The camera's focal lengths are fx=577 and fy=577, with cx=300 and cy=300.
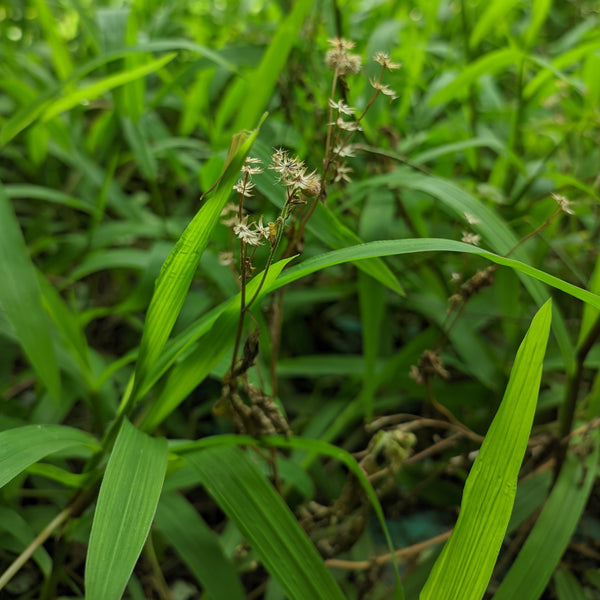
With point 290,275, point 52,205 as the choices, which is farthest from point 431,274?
point 52,205

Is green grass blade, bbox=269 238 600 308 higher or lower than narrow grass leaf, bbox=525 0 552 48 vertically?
lower

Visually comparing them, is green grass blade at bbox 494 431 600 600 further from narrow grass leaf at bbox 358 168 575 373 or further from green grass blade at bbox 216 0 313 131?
green grass blade at bbox 216 0 313 131

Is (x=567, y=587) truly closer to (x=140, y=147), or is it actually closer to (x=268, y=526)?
(x=268, y=526)

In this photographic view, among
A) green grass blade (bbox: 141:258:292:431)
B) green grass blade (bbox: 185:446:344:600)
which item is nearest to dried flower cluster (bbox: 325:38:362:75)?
green grass blade (bbox: 141:258:292:431)

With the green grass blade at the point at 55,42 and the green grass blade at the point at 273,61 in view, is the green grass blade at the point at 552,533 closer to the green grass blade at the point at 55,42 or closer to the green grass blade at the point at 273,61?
the green grass blade at the point at 273,61

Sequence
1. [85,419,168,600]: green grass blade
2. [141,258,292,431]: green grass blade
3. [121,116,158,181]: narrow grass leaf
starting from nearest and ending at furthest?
[85,419,168,600]: green grass blade < [141,258,292,431]: green grass blade < [121,116,158,181]: narrow grass leaf
